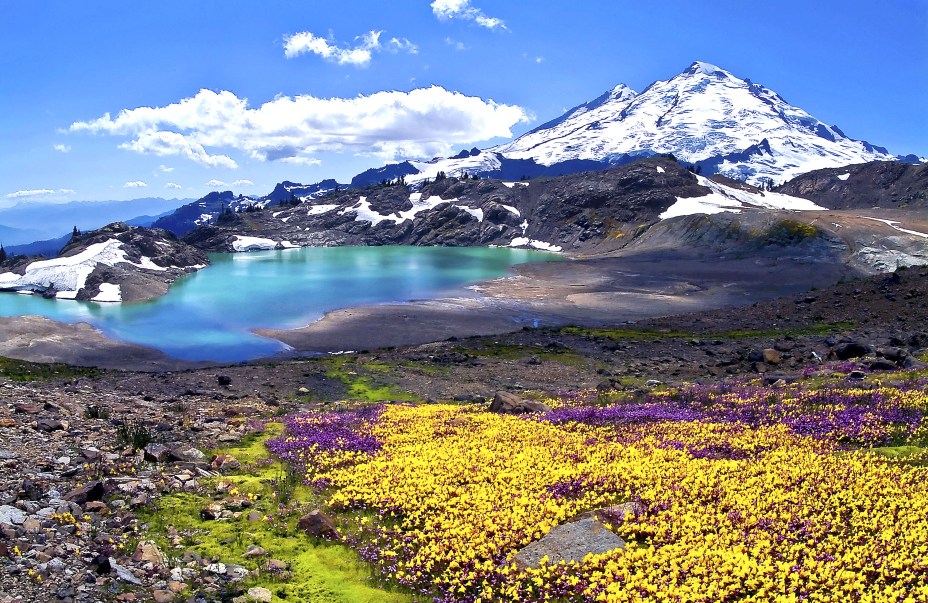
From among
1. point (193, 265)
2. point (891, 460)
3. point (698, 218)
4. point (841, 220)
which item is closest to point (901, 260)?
point (841, 220)

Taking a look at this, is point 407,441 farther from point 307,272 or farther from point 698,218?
point 698,218

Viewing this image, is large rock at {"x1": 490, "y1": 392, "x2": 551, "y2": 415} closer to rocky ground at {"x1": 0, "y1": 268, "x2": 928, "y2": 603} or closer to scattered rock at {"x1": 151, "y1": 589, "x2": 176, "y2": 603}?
rocky ground at {"x1": 0, "y1": 268, "x2": 928, "y2": 603}

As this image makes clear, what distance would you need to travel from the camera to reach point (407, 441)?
22438 mm

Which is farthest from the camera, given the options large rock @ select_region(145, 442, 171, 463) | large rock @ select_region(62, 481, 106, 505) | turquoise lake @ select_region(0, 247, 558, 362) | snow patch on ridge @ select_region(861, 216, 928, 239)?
snow patch on ridge @ select_region(861, 216, 928, 239)

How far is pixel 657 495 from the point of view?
14969mm

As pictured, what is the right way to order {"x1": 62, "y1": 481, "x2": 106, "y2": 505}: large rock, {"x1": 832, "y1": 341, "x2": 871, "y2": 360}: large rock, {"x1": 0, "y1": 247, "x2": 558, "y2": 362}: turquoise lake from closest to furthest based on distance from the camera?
{"x1": 62, "y1": 481, "x2": 106, "y2": 505}: large rock → {"x1": 832, "y1": 341, "x2": 871, "y2": 360}: large rock → {"x1": 0, "y1": 247, "x2": 558, "y2": 362}: turquoise lake

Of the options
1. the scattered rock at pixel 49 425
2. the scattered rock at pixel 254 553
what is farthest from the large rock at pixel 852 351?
the scattered rock at pixel 49 425

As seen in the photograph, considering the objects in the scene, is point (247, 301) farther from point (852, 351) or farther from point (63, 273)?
point (852, 351)

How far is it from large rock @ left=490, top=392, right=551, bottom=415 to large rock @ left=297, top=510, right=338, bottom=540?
48.1 ft

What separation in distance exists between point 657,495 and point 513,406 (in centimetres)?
1451

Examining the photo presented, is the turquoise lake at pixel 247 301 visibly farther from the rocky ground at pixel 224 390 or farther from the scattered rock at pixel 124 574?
the scattered rock at pixel 124 574

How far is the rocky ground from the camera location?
12109 mm

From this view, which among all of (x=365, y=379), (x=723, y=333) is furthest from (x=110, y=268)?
(x=723, y=333)

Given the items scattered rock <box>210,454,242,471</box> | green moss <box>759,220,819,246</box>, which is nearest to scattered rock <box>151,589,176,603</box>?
scattered rock <box>210,454,242,471</box>
